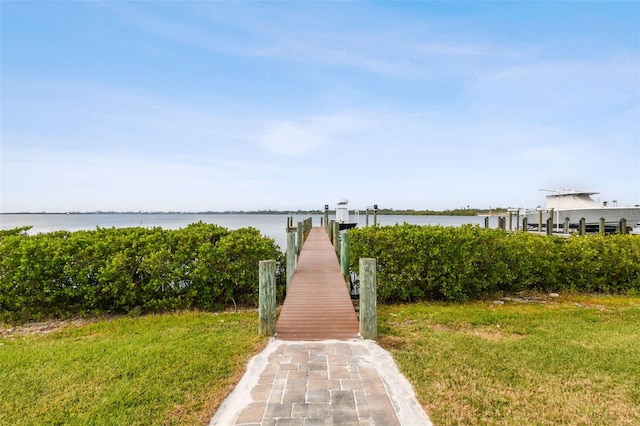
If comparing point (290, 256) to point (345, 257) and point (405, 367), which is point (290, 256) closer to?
point (345, 257)

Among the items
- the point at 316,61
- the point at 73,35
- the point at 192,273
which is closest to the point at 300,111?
the point at 316,61

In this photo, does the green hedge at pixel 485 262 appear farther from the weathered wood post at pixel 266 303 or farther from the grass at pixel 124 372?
the grass at pixel 124 372

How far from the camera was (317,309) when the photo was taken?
5461mm

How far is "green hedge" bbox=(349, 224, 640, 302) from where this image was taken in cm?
742

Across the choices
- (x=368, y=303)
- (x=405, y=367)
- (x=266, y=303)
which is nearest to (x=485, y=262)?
(x=368, y=303)

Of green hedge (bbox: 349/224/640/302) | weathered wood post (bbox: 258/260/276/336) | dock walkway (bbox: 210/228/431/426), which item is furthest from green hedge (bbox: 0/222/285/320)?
green hedge (bbox: 349/224/640/302)

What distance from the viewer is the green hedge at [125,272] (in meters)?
6.42

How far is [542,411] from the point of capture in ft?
9.84

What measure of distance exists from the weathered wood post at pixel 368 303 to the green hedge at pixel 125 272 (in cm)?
316

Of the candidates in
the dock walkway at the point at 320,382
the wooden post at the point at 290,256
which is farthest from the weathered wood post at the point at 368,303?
the wooden post at the point at 290,256

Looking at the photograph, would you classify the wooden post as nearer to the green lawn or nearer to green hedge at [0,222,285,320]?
green hedge at [0,222,285,320]

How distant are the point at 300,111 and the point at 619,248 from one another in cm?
1231

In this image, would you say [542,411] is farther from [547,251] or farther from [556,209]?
[556,209]

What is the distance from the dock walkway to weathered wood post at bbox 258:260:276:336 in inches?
7.1
